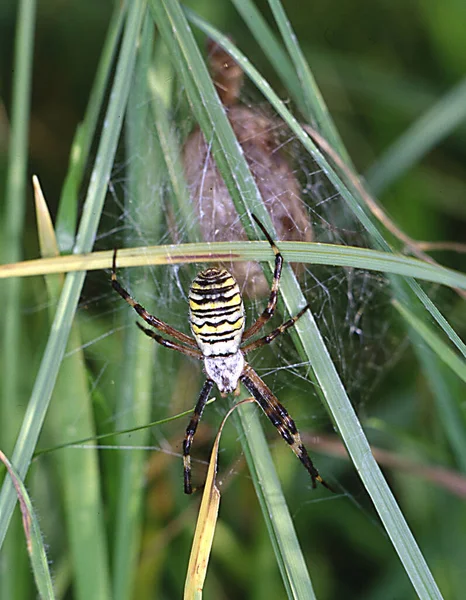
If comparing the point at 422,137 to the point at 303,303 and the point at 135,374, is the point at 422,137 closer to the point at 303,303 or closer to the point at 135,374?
the point at 303,303

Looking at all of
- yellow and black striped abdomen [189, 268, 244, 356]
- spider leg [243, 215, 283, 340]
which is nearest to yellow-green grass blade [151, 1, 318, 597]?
spider leg [243, 215, 283, 340]

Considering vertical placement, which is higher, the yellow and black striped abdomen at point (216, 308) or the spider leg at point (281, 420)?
the yellow and black striped abdomen at point (216, 308)

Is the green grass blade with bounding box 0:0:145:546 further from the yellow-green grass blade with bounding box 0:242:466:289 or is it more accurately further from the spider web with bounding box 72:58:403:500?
the spider web with bounding box 72:58:403:500

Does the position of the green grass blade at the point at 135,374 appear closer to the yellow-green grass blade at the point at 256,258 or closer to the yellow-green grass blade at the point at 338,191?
the yellow-green grass blade at the point at 338,191

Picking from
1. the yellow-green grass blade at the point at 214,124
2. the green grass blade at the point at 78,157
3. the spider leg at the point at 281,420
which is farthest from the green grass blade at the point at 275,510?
the green grass blade at the point at 78,157

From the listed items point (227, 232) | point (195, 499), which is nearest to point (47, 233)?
point (227, 232)
